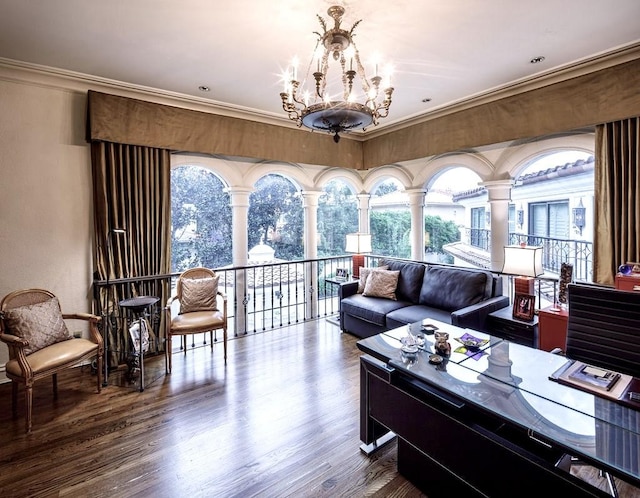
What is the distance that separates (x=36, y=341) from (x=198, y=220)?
7.00ft

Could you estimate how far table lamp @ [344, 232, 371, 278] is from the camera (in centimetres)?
493

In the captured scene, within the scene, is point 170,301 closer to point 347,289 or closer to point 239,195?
point 239,195

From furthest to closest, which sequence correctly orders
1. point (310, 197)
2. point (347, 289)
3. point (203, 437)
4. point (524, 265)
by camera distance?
point (310, 197) → point (347, 289) → point (524, 265) → point (203, 437)

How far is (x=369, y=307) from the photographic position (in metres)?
4.00

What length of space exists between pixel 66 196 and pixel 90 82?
3.77ft

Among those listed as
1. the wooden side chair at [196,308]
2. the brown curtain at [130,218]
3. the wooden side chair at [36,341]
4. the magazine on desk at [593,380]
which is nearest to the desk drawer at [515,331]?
the magazine on desk at [593,380]

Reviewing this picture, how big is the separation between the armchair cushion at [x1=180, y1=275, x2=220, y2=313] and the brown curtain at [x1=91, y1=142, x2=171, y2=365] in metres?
0.28

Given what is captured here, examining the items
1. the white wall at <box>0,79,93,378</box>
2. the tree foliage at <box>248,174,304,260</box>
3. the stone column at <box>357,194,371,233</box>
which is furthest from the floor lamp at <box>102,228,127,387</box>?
the stone column at <box>357,194,371,233</box>

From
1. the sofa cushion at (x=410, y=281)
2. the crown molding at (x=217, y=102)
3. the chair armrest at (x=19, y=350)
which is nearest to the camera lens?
the chair armrest at (x=19, y=350)

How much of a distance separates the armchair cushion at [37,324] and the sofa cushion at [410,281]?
3.57m

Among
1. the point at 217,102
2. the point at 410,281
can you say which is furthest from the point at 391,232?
the point at 217,102

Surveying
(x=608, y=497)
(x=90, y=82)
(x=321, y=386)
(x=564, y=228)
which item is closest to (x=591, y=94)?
(x=564, y=228)

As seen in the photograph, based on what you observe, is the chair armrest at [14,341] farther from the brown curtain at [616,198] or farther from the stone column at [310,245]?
the brown curtain at [616,198]

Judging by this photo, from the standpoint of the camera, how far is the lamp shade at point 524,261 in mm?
3055
